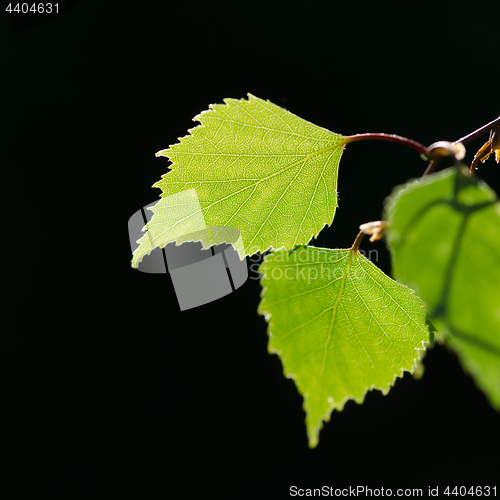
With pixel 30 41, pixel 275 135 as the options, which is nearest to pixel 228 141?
pixel 275 135

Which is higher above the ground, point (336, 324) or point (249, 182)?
point (249, 182)

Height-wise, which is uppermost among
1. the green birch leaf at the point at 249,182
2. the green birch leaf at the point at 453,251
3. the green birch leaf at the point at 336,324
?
the green birch leaf at the point at 249,182

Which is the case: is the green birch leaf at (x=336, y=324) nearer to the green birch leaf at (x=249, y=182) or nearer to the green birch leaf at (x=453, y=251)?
the green birch leaf at (x=249, y=182)

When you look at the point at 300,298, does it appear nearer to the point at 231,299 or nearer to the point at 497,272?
the point at 497,272

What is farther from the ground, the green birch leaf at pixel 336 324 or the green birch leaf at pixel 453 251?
the green birch leaf at pixel 453 251

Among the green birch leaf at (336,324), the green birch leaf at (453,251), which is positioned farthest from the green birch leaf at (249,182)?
the green birch leaf at (453,251)

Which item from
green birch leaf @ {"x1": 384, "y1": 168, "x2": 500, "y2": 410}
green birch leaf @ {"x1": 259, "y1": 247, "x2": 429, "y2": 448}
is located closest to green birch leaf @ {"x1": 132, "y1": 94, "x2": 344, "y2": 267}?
green birch leaf @ {"x1": 259, "y1": 247, "x2": 429, "y2": 448}
